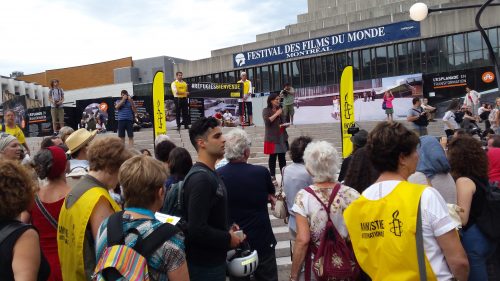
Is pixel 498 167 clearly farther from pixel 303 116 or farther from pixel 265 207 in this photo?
pixel 303 116

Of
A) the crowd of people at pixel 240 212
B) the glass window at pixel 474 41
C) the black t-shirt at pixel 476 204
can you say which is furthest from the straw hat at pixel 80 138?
the glass window at pixel 474 41

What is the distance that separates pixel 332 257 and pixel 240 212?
4.05ft

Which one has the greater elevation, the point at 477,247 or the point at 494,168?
the point at 494,168

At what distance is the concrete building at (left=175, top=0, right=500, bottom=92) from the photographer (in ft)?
113

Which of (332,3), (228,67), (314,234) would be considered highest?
(332,3)

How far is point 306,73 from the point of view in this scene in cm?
4188

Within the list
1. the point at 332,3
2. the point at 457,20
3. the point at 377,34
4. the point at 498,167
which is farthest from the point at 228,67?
the point at 498,167

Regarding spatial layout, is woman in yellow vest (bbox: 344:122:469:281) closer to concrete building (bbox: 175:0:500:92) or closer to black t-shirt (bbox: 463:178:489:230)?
black t-shirt (bbox: 463:178:489:230)

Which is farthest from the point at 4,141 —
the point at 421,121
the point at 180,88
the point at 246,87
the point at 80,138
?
the point at 246,87

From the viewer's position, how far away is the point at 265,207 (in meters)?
4.61

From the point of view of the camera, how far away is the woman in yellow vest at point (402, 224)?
8.13 ft

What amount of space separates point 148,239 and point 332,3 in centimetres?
4858

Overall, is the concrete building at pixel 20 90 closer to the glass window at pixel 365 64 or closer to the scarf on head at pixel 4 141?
the glass window at pixel 365 64

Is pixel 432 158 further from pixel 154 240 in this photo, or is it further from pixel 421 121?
pixel 421 121
